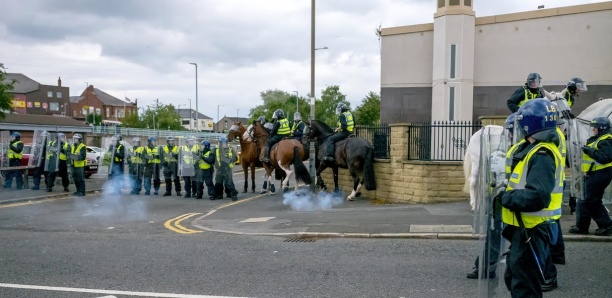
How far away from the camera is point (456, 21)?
18844 millimetres

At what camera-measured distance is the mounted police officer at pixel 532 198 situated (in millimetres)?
4094

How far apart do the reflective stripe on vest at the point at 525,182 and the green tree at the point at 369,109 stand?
33.7 m

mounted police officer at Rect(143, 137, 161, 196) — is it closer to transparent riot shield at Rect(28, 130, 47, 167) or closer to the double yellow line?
transparent riot shield at Rect(28, 130, 47, 167)

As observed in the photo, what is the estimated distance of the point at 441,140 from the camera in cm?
1402

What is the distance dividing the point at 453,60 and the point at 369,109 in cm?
2135

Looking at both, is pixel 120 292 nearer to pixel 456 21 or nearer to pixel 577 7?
pixel 456 21

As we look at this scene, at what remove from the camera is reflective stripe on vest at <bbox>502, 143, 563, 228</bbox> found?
4.25 metres

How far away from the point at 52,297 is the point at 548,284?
5.66m

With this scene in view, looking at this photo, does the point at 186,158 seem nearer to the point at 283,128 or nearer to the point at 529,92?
the point at 283,128

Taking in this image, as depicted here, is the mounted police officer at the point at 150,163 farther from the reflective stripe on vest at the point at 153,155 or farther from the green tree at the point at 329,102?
the green tree at the point at 329,102

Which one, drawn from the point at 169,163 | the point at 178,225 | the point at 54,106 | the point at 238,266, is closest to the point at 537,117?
the point at 238,266

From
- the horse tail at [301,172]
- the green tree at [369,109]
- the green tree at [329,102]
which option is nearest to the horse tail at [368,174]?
the horse tail at [301,172]

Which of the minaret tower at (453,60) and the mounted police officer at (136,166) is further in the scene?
the minaret tower at (453,60)

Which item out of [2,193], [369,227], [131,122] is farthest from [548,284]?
[131,122]
